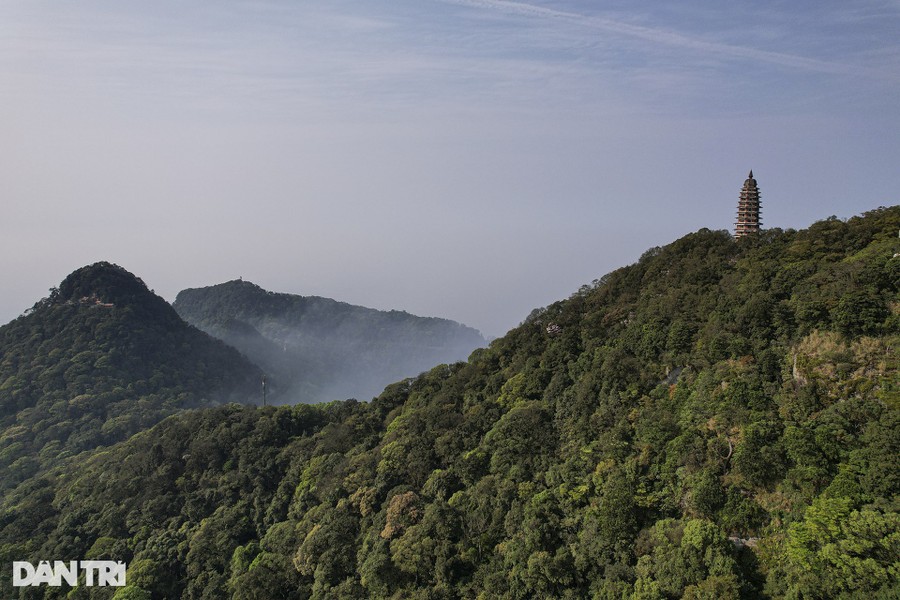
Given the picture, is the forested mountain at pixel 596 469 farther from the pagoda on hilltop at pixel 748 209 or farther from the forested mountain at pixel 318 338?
the forested mountain at pixel 318 338

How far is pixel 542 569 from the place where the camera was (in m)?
25.1

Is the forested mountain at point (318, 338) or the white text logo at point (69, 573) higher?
the forested mountain at point (318, 338)

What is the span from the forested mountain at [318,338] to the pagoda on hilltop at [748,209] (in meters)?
86.2

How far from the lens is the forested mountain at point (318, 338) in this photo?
426ft

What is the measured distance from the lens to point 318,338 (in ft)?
544

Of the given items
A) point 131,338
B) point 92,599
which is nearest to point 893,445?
point 92,599

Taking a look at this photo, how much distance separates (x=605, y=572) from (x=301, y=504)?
63.4 ft

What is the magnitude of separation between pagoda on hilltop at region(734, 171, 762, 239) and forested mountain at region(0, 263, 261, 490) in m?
58.6

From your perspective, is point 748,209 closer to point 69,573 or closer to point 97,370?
Answer: point 69,573

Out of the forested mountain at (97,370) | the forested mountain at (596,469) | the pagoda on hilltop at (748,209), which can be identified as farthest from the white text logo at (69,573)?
the pagoda on hilltop at (748,209)

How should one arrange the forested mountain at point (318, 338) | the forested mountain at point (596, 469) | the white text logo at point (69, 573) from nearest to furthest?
the forested mountain at point (596, 469) < the white text logo at point (69, 573) < the forested mountain at point (318, 338)

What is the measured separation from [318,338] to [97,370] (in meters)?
88.8

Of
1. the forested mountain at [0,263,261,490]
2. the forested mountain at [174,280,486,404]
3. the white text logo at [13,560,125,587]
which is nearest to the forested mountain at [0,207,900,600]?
the white text logo at [13,560,125,587]

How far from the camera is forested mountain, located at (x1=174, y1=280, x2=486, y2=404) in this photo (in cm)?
12975
